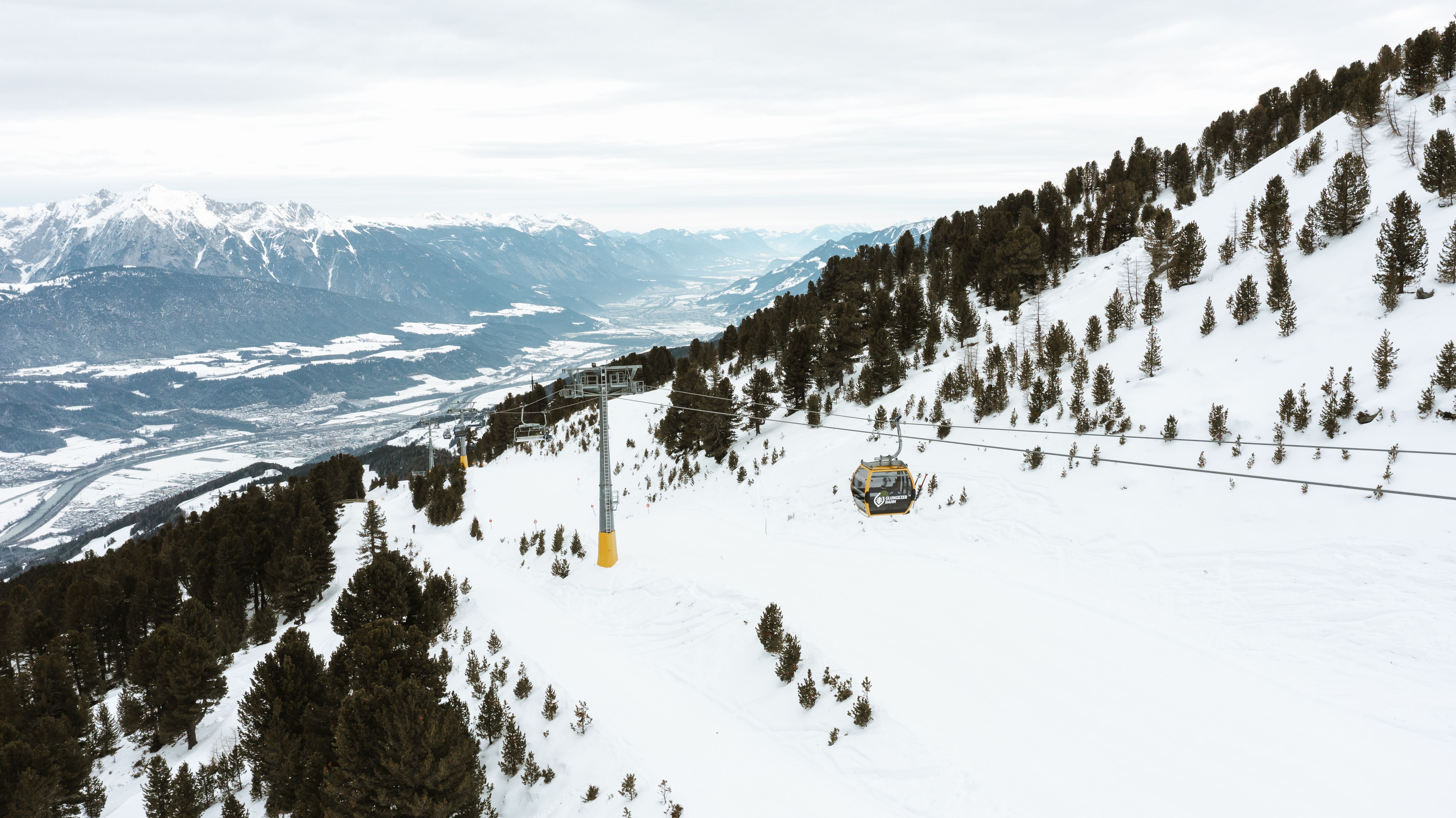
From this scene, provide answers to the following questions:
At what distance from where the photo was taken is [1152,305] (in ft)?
83.3

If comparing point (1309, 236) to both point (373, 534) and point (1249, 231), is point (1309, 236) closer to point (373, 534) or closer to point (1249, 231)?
point (1249, 231)

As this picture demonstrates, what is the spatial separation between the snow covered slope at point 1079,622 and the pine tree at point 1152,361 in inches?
18.1

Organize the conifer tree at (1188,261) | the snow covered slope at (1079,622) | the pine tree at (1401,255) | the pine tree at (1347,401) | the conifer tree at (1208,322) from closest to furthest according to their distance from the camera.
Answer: the snow covered slope at (1079,622) < the pine tree at (1347,401) < the pine tree at (1401,255) < the conifer tree at (1208,322) < the conifer tree at (1188,261)

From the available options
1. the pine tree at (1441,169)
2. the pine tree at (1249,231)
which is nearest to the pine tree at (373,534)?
the pine tree at (1249,231)

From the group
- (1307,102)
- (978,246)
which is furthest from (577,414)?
(1307,102)

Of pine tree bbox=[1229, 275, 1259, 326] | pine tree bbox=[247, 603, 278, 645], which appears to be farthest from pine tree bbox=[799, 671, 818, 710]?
→ pine tree bbox=[247, 603, 278, 645]

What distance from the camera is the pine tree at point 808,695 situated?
39.6 ft

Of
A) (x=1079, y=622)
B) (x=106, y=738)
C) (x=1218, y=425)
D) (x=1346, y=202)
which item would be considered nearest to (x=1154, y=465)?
(x=1079, y=622)

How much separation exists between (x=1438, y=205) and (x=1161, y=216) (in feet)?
32.2

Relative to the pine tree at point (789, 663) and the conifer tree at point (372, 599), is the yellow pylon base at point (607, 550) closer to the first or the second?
the conifer tree at point (372, 599)

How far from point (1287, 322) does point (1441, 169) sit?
9392 mm

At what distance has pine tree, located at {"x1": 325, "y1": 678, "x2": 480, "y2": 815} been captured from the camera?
32.4 feet

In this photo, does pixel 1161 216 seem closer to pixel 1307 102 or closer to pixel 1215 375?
pixel 1215 375

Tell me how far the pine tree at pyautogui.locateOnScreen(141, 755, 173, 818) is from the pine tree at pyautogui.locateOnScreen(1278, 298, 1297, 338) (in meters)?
32.7
